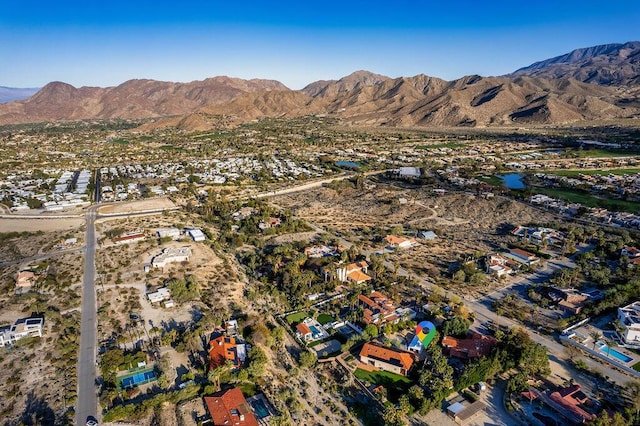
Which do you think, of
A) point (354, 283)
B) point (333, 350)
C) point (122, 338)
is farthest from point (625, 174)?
point (122, 338)

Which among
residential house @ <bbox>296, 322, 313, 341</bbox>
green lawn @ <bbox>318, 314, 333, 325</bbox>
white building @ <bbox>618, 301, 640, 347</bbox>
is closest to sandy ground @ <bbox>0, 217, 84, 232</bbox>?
green lawn @ <bbox>318, 314, 333, 325</bbox>

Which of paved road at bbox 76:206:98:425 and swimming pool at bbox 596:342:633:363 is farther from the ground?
swimming pool at bbox 596:342:633:363

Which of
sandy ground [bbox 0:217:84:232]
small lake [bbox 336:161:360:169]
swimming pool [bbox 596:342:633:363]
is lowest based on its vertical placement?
sandy ground [bbox 0:217:84:232]

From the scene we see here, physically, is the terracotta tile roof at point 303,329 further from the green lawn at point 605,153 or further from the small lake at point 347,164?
the green lawn at point 605,153

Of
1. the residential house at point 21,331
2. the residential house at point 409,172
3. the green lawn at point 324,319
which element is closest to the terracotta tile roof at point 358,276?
the green lawn at point 324,319

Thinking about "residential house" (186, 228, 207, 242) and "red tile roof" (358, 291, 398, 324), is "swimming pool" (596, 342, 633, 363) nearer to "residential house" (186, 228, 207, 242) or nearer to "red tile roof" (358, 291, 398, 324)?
"red tile roof" (358, 291, 398, 324)

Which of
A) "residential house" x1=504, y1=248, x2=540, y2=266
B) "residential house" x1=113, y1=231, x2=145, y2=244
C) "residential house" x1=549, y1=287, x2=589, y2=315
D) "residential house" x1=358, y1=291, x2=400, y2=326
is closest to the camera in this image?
"residential house" x1=358, y1=291, x2=400, y2=326
